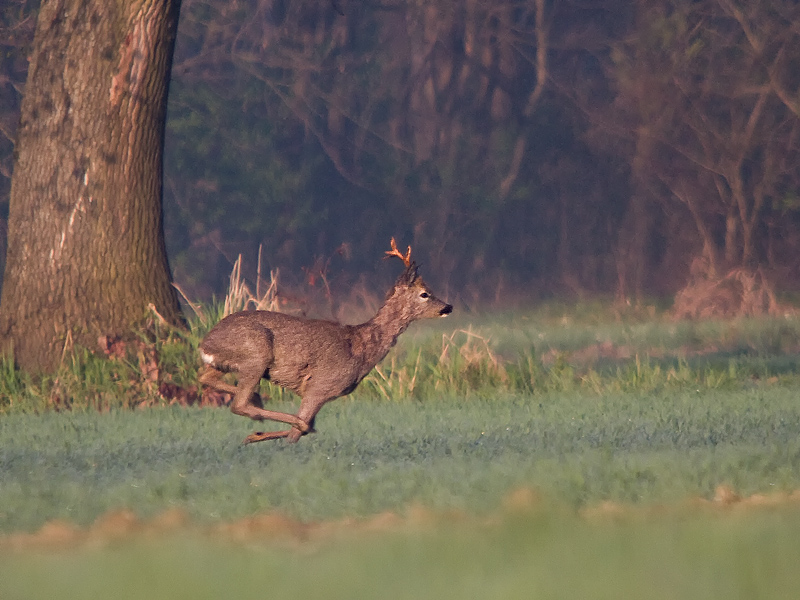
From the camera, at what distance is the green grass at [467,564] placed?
15.9ft

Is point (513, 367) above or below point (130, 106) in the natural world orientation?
below

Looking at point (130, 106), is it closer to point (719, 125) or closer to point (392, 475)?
point (392, 475)

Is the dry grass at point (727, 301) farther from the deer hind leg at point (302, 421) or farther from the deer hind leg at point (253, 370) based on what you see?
the deer hind leg at point (253, 370)

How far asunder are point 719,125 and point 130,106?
770 inches

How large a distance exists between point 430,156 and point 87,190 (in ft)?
90.8

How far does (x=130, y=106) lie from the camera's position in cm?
1405

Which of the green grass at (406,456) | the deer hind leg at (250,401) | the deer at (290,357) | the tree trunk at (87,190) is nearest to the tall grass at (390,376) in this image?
the tree trunk at (87,190)

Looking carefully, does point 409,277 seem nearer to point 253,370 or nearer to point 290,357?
point 290,357

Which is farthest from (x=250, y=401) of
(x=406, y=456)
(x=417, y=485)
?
(x=417, y=485)

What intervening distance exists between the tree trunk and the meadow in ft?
1.47

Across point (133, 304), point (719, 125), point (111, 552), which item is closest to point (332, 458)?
point (111, 552)

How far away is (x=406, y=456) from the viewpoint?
354 inches

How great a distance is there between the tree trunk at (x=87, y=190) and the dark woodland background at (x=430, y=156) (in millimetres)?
19276

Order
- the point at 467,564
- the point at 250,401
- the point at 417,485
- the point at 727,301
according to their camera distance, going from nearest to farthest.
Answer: the point at 467,564
the point at 417,485
the point at 250,401
the point at 727,301
